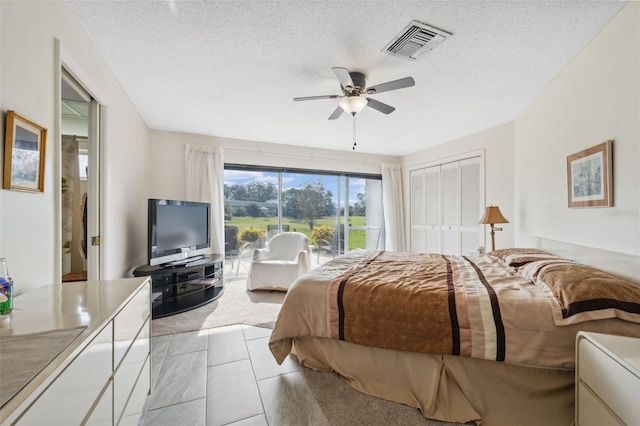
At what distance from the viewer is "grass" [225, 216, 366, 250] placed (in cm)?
493

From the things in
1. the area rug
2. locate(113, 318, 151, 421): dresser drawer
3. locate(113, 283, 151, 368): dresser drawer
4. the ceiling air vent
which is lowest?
the area rug

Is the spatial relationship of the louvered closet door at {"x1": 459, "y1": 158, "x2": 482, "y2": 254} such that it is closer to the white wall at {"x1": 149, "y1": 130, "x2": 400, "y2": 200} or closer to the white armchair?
the white wall at {"x1": 149, "y1": 130, "x2": 400, "y2": 200}

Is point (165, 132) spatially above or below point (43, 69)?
above

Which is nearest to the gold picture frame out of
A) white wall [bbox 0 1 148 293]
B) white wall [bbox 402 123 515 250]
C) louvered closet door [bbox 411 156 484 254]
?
white wall [bbox 0 1 148 293]

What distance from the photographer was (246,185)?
4910 millimetres

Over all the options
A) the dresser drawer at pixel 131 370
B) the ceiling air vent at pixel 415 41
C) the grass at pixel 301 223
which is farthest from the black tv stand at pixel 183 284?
the ceiling air vent at pixel 415 41

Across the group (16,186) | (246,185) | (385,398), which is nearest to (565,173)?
(385,398)

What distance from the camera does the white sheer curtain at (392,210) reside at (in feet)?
18.7

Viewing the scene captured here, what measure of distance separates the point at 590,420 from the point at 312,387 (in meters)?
1.44

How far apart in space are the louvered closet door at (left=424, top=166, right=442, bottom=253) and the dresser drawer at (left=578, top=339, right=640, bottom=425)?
373 cm

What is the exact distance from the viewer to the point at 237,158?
15.5 ft

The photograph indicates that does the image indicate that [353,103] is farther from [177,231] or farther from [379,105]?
[177,231]

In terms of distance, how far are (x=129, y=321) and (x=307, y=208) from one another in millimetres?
4114

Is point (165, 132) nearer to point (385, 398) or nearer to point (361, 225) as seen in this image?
point (361, 225)
